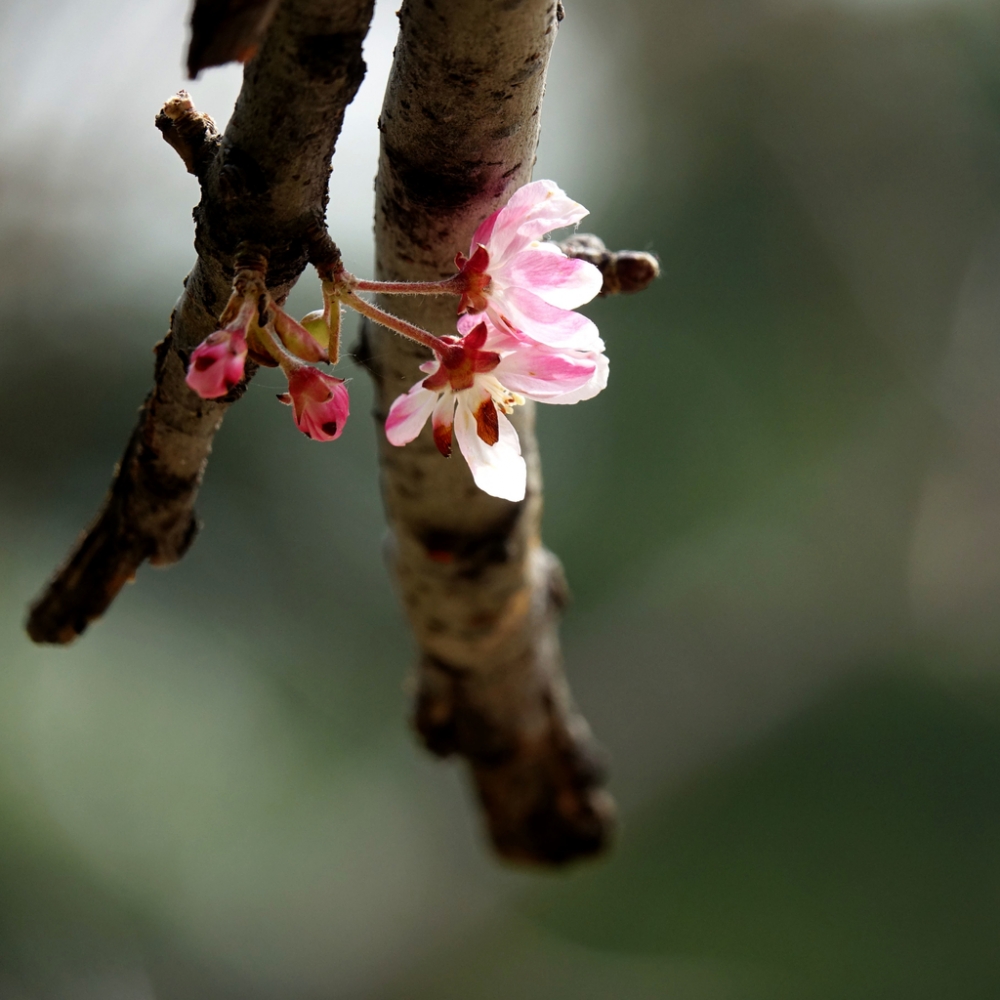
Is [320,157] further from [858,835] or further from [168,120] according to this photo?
[858,835]

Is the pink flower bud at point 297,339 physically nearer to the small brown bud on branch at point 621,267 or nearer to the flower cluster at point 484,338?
the flower cluster at point 484,338

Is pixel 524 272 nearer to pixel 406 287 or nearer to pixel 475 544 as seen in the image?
pixel 406 287

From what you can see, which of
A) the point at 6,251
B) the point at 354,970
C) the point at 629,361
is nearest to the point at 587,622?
the point at 629,361

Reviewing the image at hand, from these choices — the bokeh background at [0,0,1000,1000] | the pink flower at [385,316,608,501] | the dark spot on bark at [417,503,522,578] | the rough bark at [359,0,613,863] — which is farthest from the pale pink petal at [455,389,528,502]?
the bokeh background at [0,0,1000,1000]

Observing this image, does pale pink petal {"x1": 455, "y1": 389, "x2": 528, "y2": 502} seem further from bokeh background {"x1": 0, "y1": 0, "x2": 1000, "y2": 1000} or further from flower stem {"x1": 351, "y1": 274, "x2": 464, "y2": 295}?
bokeh background {"x1": 0, "y1": 0, "x2": 1000, "y2": 1000}

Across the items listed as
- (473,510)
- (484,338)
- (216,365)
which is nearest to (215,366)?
(216,365)
